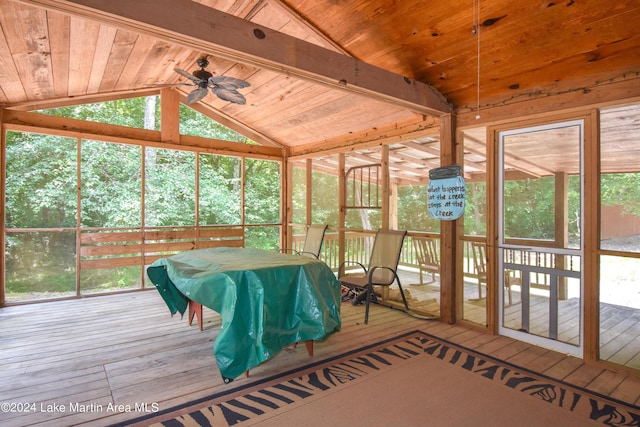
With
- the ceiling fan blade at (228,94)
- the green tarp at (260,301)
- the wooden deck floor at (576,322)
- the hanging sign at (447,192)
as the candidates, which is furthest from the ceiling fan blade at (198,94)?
the wooden deck floor at (576,322)

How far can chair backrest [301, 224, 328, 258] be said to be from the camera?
189 inches

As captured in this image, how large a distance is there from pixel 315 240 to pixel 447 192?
213 cm

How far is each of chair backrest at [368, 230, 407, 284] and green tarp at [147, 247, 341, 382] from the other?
1224 millimetres

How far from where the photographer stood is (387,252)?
4152 millimetres

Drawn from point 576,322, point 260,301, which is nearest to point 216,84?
point 260,301

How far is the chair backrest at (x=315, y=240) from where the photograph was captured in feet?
15.8

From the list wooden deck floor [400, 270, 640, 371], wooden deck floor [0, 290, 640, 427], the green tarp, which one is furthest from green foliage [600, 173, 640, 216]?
the green tarp

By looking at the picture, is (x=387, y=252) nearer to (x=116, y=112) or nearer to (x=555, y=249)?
(x=555, y=249)

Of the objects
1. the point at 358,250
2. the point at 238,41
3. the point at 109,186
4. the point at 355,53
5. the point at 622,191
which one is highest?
the point at 355,53

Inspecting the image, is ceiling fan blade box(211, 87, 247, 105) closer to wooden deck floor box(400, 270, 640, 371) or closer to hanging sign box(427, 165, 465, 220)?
Answer: hanging sign box(427, 165, 465, 220)

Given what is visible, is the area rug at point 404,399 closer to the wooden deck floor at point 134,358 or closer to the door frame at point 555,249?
the wooden deck floor at point 134,358

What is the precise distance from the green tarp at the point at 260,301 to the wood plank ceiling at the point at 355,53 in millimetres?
1531

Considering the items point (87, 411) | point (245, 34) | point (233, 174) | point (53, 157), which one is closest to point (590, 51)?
point (245, 34)

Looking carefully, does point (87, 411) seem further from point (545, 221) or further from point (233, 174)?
point (233, 174)
